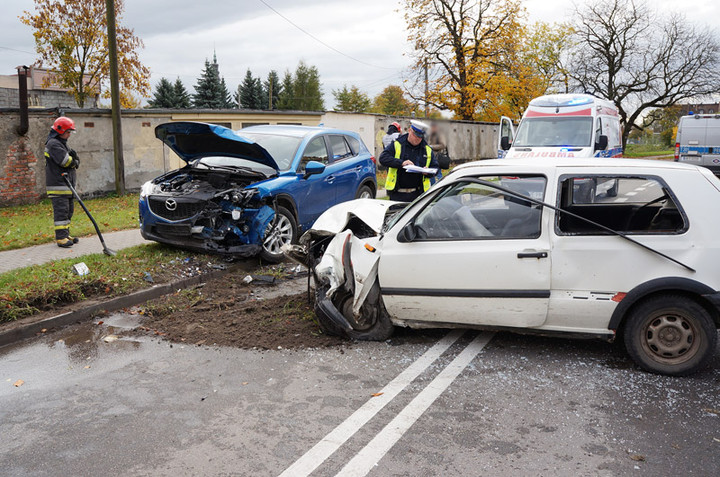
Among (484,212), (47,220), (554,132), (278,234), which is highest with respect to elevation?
(554,132)

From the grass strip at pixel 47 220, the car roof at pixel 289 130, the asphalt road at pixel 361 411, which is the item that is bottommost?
the asphalt road at pixel 361 411

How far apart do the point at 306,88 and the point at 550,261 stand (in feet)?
255

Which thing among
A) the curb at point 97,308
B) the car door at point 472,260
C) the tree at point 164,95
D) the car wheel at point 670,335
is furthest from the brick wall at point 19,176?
the tree at point 164,95

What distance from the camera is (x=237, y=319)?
Answer: 5641 millimetres

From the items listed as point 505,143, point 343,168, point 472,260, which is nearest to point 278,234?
point 343,168

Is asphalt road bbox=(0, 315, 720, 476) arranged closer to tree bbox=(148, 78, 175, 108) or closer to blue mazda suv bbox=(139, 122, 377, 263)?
blue mazda suv bbox=(139, 122, 377, 263)

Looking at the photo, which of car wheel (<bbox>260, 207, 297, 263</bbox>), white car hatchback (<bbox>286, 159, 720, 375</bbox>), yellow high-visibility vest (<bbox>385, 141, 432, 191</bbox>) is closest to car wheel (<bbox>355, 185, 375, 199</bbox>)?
car wheel (<bbox>260, 207, 297, 263</bbox>)

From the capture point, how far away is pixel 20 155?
14141 mm

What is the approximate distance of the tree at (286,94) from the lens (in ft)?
245

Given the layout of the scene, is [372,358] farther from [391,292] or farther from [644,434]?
Answer: [644,434]

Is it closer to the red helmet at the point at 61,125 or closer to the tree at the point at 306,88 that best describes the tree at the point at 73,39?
the red helmet at the point at 61,125

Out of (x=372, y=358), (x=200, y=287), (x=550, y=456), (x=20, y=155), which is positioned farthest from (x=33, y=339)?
(x=20, y=155)

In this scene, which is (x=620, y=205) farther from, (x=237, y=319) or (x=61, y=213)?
(x=61, y=213)

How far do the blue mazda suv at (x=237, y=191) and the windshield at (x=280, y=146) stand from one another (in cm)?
2
